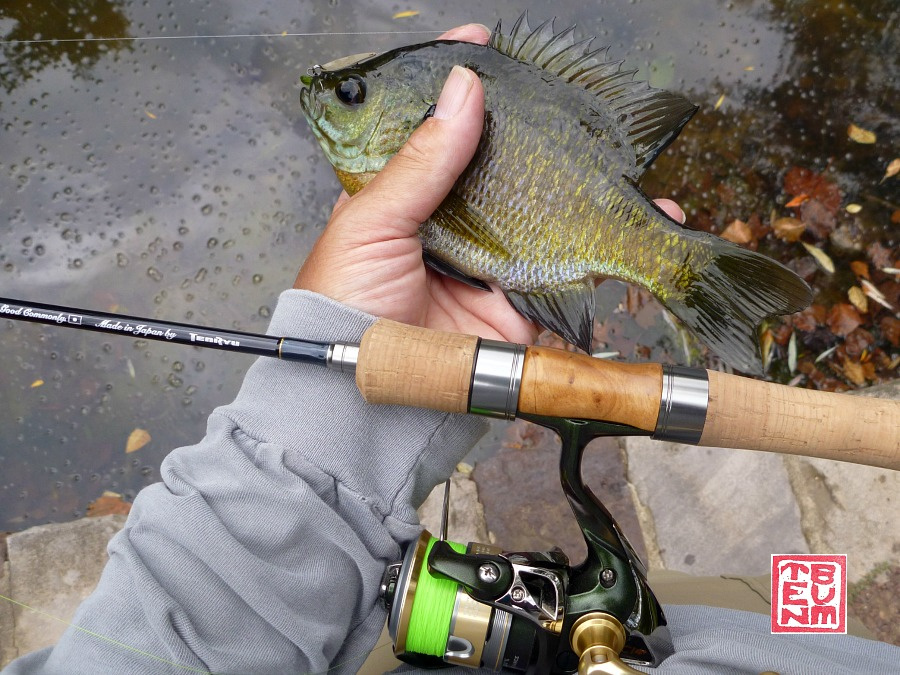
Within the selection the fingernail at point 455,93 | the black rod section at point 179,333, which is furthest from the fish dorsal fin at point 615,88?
the black rod section at point 179,333

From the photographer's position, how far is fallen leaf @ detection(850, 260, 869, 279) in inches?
109

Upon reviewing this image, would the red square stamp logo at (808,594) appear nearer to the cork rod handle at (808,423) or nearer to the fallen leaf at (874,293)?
the cork rod handle at (808,423)

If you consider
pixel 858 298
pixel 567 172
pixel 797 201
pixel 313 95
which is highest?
pixel 313 95

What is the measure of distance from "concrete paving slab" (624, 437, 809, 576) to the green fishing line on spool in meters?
1.45

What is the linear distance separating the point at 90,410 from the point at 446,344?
6.84ft

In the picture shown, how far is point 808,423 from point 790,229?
6.05 ft

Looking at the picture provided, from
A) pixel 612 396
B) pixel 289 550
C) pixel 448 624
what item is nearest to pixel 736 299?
pixel 612 396

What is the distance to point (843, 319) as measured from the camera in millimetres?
2758

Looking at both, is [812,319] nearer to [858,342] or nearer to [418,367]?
[858,342]

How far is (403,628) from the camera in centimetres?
134

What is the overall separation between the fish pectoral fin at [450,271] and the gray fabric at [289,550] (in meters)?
0.35

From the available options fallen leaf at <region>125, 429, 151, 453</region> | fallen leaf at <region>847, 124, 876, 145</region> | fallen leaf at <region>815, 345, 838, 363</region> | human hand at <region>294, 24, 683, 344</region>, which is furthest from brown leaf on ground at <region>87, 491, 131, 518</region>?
fallen leaf at <region>847, 124, 876, 145</region>

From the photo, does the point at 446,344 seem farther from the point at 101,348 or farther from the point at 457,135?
the point at 101,348

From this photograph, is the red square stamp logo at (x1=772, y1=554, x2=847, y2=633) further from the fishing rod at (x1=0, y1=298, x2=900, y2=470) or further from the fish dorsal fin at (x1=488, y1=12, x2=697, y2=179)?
the fish dorsal fin at (x1=488, y1=12, x2=697, y2=179)
